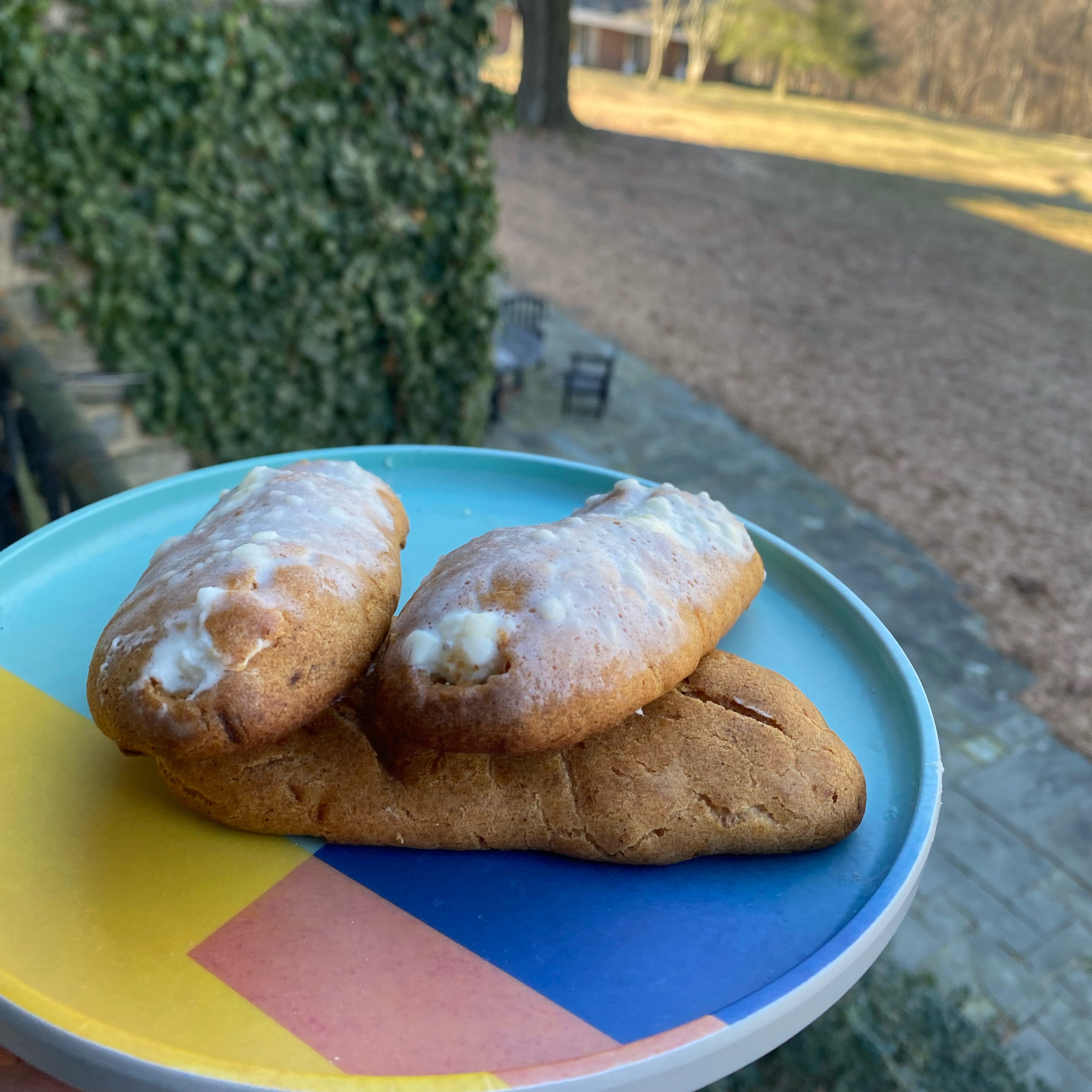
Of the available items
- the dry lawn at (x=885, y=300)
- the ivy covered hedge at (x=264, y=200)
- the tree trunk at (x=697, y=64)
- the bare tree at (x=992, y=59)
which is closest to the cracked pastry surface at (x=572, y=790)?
the ivy covered hedge at (x=264, y=200)

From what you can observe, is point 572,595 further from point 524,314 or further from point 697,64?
point 697,64

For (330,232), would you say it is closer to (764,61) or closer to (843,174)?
(843,174)

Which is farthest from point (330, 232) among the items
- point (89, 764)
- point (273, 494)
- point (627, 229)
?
point (627, 229)

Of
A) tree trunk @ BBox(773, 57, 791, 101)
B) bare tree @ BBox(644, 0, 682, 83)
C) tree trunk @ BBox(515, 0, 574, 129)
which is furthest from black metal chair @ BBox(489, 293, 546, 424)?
bare tree @ BBox(644, 0, 682, 83)

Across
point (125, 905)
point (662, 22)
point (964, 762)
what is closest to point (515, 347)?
point (964, 762)

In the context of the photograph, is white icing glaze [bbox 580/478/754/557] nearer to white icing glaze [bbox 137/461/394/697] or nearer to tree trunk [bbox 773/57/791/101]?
white icing glaze [bbox 137/461/394/697]

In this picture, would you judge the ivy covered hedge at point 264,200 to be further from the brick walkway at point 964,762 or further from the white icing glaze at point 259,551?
the white icing glaze at point 259,551

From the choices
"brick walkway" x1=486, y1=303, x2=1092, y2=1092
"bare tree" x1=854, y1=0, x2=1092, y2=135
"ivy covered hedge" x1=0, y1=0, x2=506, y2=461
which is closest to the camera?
"brick walkway" x1=486, y1=303, x2=1092, y2=1092
